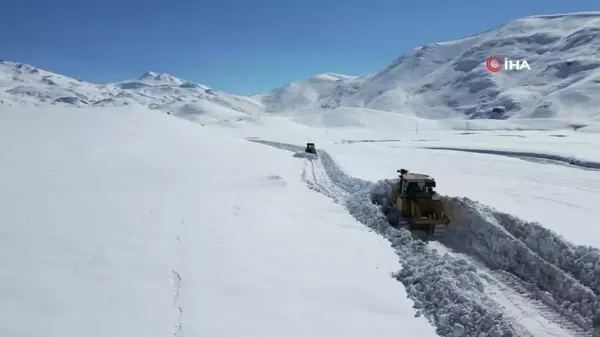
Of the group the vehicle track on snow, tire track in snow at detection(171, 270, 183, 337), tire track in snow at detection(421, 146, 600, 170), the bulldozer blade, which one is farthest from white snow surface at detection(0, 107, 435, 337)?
tire track in snow at detection(421, 146, 600, 170)

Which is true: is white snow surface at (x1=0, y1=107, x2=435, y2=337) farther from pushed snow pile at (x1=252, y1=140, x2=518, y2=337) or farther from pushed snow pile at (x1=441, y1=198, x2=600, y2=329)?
pushed snow pile at (x1=441, y1=198, x2=600, y2=329)

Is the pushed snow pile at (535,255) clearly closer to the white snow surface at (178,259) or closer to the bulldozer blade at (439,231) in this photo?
the bulldozer blade at (439,231)

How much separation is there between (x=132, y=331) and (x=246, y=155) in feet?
83.0

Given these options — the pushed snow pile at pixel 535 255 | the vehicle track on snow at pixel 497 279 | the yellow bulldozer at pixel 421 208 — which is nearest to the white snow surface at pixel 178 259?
the vehicle track on snow at pixel 497 279

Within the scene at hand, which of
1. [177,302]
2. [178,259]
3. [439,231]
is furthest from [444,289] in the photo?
[178,259]

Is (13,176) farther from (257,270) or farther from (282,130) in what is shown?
(282,130)

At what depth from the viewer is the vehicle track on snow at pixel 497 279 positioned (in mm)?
7168

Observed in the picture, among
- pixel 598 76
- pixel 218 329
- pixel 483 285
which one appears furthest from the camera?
pixel 598 76

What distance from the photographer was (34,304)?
6.59m

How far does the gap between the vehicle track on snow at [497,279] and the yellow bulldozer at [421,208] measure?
1.65 ft

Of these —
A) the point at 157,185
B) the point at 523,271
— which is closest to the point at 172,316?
the point at 523,271

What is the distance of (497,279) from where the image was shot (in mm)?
9148

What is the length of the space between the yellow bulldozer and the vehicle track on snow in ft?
1.65

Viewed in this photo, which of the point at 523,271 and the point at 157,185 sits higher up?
the point at 157,185
